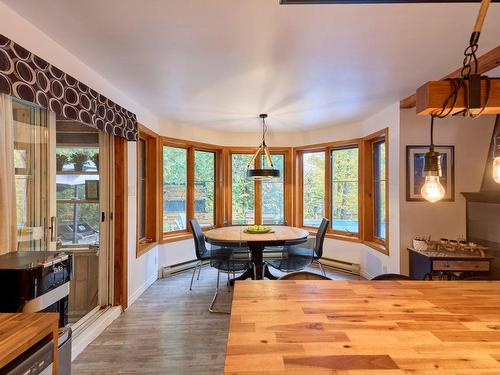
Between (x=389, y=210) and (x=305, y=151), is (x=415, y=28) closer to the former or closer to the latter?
(x=389, y=210)

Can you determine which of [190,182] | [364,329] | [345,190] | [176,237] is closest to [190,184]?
[190,182]

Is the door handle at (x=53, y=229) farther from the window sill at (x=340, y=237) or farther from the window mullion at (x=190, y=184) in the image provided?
the window sill at (x=340, y=237)

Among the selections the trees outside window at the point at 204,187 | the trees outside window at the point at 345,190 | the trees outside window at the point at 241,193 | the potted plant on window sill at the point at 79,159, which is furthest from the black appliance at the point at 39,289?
the trees outside window at the point at 345,190

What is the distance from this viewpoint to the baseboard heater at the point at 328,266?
4211 mm

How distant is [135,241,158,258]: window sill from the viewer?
3.46 m

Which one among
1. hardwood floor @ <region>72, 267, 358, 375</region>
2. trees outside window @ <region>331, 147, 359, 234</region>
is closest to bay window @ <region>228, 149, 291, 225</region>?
trees outside window @ <region>331, 147, 359, 234</region>

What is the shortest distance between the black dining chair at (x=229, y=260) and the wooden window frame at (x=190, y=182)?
1.01 metres

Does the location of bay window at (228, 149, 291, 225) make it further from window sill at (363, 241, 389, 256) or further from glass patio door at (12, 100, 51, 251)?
glass patio door at (12, 100, 51, 251)

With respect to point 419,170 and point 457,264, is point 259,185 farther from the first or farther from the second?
point 457,264

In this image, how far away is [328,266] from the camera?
461 centimetres

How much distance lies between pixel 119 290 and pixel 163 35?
249 cm

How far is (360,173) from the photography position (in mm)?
4223

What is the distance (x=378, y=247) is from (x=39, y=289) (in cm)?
357

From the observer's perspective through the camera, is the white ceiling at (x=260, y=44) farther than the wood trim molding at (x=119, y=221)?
No
